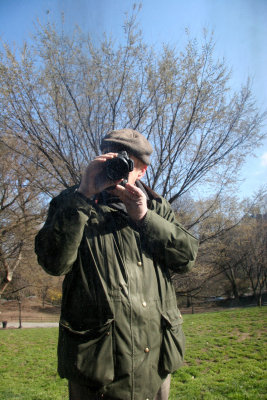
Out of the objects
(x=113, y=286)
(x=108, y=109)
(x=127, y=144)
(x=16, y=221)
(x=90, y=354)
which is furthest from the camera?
(x=16, y=221)

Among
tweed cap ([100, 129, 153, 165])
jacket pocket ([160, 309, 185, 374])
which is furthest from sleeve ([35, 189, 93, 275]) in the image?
jacket pocket ([160, 309, 185, 374])

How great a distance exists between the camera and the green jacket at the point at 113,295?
1.33m

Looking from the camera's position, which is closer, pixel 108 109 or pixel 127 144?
pixel 127 144

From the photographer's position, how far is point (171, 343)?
1.52 m

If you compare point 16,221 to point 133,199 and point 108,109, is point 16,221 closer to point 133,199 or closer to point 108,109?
point 108,109

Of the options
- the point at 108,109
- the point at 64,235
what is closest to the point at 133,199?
the point at 64,235

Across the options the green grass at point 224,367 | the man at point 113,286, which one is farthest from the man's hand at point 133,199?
the green grass at point 224,367

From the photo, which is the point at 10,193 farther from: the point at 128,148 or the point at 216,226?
the point at 128,148

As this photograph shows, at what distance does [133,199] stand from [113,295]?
0.52 meters

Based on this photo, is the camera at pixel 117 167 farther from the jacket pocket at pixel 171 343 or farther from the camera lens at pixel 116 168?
the jacket pocket at pixel 171 343

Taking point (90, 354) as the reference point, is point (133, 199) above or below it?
above

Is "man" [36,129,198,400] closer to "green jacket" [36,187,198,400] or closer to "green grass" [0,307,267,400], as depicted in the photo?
"green jacket" [36,187,198,400]

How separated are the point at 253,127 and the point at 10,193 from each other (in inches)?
418

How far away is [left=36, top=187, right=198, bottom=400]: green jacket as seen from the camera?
1.33 meters
